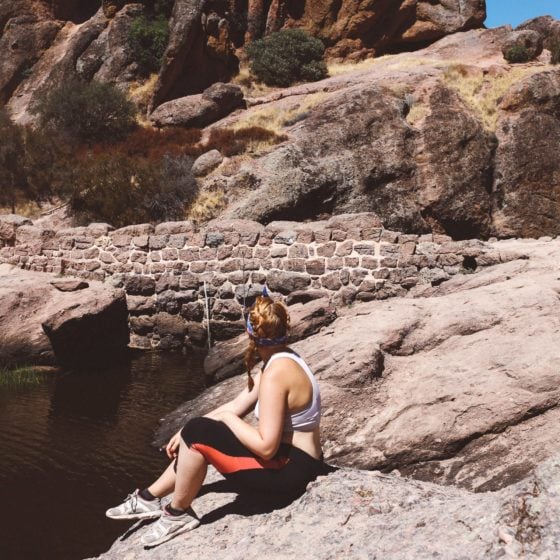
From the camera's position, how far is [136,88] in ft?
101

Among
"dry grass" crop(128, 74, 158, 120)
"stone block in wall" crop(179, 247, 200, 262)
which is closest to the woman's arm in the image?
"stone block in wall" crop(179, 247, 200, 262)

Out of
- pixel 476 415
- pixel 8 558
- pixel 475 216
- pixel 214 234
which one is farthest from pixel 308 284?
pixel 475 216

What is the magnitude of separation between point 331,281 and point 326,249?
0.69 meters

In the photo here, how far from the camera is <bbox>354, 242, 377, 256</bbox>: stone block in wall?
1147cm

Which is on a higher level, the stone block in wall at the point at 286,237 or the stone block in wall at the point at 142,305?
the stone block in wall at the point at 286,237

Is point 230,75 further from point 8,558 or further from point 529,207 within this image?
point 8,558

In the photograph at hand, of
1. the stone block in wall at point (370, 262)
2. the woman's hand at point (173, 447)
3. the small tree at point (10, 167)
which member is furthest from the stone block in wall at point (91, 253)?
the woman's hand at point (173, 447)

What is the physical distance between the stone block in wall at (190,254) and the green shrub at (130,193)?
5702 millimetres

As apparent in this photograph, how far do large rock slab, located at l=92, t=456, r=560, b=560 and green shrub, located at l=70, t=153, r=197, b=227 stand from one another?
14.6 m

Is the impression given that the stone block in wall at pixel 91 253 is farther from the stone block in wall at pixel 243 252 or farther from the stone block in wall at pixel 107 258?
the stone block in wall at pixel 243 252

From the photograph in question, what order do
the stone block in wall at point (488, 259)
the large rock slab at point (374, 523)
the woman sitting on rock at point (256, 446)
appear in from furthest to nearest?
the stone block in wall at point (488, 259) → the woman sitting on rock at point (256, 446) → the large rock slab at point (374, 523)

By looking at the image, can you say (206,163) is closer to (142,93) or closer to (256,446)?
(142,93)

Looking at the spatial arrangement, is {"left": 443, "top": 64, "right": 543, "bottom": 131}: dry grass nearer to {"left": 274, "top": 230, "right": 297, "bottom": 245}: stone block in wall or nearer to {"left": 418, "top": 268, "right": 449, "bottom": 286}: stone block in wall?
{"left": 418, "top": 268, "right": 449, "bottom": 286}: stone block in wall

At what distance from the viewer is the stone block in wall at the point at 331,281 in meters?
11.6
